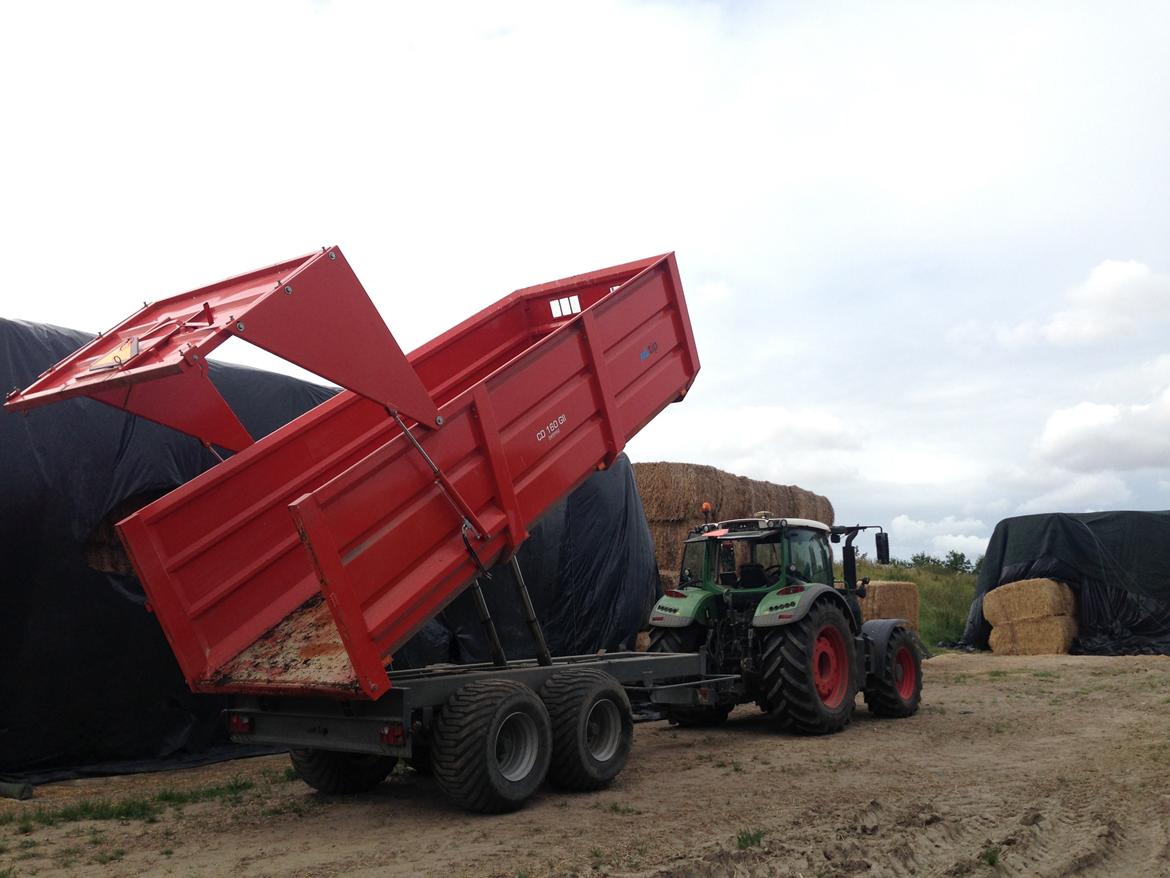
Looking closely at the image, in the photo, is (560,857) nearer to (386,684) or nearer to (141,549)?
(386,684)

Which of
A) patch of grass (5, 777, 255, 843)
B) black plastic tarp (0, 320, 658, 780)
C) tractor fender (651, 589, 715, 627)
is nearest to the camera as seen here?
patch of grass (5, 777, 255, 843)

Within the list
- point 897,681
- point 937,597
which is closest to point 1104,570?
point 937,597

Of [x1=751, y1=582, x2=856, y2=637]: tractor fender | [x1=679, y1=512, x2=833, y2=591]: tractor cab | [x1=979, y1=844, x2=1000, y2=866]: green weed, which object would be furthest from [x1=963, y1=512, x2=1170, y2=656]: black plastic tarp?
[x1=979, y1=844, x2=1000, y2=866]: green weed

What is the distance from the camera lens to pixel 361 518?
557cm

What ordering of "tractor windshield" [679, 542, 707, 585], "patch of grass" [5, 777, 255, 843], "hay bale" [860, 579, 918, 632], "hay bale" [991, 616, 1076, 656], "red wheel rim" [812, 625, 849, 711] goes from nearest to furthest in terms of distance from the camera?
"patch of grass" [5, 777, 255, 843], "red wheel rim" [812, 625, 849, 711], "tractor windshield" [679, 542, 707, 585], "hay bale" [860, 579, 918, 632], "hay bale" [991, 616, 1076, 656]

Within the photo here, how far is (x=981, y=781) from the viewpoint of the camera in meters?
6.73

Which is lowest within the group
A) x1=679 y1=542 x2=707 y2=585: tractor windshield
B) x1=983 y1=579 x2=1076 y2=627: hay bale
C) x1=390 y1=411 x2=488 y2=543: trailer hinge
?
x1=983 y1=579 x2=1076 y2=627: hay bale

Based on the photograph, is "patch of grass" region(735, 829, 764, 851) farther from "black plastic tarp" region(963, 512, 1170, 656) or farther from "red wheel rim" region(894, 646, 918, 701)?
"black plastic tarp" region(963, 512, 1170, 656)

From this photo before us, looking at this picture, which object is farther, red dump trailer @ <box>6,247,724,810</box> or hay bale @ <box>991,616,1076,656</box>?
hay bale @ <box>991,616,1076,656</box>

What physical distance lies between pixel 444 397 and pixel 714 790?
3.53 m

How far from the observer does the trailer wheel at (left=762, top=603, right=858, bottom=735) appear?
854 centimetres

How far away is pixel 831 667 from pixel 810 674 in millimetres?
732

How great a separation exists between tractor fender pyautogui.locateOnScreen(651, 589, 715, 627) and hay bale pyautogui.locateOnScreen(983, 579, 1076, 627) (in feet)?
34.5

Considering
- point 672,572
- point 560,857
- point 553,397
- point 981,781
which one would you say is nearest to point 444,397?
point 553,397
